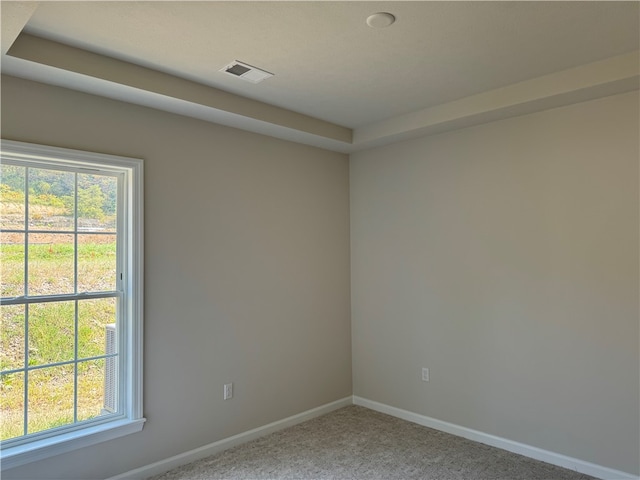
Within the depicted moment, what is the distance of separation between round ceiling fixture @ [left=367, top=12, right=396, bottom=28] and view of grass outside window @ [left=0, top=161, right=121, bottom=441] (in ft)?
6.08

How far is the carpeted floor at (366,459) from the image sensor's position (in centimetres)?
288

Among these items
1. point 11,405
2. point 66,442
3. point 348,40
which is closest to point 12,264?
point 11,405

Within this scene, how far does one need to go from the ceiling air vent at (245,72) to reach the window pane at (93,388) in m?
1.96

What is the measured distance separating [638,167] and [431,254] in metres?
1.52

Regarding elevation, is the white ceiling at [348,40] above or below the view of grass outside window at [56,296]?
above

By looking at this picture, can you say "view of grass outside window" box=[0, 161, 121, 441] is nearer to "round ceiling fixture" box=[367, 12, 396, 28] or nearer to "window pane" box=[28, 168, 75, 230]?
"window pane" box=[28, 168, 75, 230]

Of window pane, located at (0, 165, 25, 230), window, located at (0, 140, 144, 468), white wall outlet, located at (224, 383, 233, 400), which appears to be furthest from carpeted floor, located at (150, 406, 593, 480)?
window pane, located at (0, 165, 25, 230)

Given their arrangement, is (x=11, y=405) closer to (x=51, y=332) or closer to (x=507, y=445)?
(x=51, y=332)

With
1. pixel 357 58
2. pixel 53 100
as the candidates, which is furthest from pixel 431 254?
pixel 53 100

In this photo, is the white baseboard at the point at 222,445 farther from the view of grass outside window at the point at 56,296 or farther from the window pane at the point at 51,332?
the window pane at the point at 51,332

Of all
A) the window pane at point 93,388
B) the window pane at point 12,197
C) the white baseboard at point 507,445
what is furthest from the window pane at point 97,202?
the white baseboard at point 507,445

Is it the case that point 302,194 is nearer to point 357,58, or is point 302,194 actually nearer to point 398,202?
point 398,202

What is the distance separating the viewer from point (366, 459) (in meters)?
3.11

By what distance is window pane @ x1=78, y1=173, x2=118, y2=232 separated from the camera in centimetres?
276
